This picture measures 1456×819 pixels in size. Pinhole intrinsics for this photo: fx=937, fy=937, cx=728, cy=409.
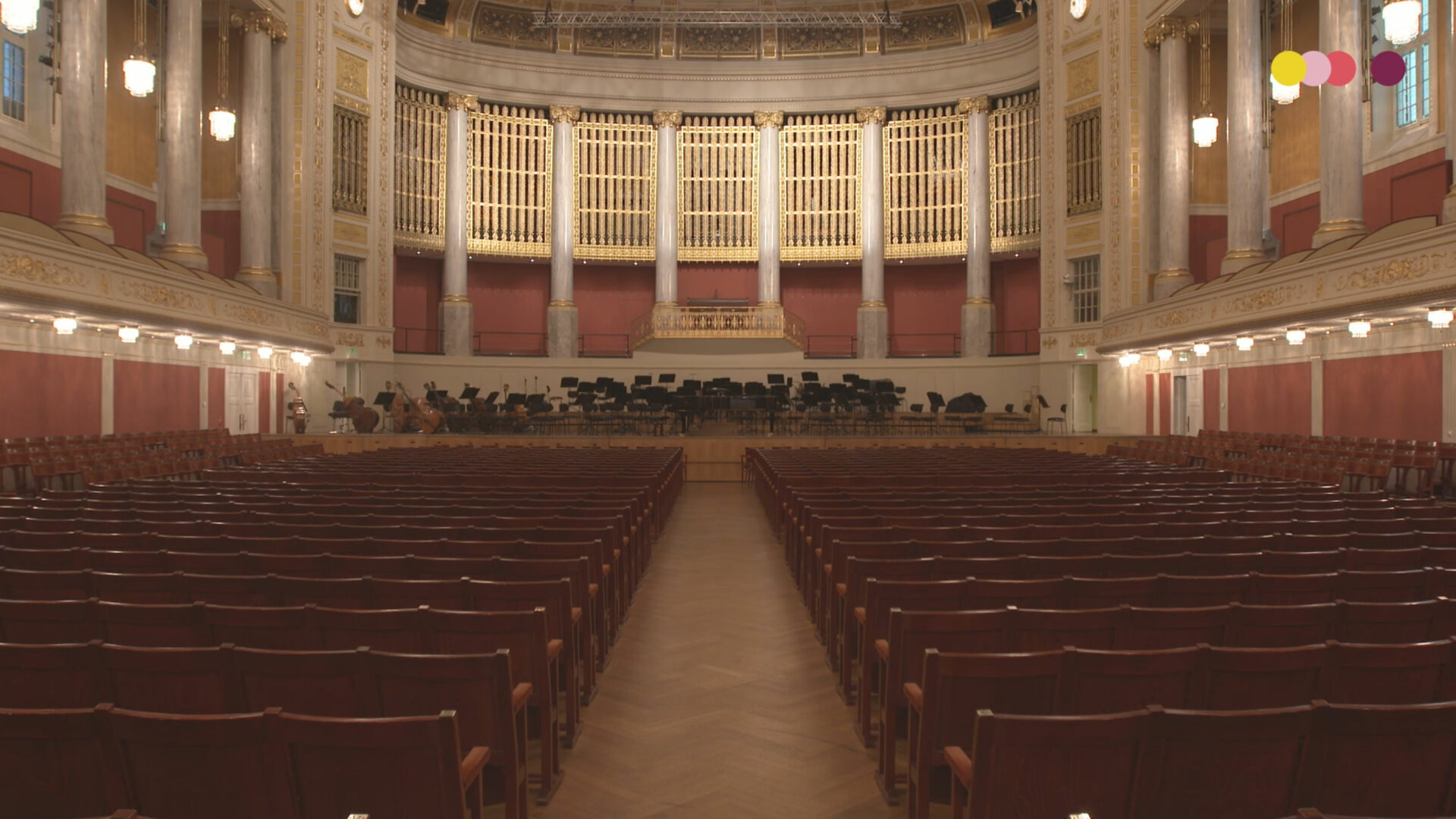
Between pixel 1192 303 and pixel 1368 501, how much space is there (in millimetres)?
11349

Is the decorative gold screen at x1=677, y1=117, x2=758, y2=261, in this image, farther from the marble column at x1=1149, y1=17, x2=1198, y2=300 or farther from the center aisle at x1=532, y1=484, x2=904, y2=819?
the center aisle at x1=532, y1=484, x2=904, y2=819

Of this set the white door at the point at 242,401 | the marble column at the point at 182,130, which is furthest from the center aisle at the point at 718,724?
the marble column at the point at 182,130

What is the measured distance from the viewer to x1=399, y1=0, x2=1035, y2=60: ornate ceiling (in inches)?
1054

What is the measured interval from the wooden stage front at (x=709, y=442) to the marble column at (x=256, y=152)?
4.17 metres

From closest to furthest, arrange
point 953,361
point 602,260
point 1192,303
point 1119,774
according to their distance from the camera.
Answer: point 1119,774
point 1192,303
point 953,361
point 602,260

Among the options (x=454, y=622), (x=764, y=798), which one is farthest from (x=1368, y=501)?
(x=454, y=622)

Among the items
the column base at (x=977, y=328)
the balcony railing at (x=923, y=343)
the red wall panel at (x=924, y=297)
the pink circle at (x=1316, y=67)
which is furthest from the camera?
the red wall panel at (x=924, y=297)

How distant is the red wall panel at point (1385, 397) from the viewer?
515 inches

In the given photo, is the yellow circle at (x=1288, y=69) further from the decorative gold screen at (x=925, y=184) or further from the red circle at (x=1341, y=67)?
the decorative gold screen at (x=925, y=184)

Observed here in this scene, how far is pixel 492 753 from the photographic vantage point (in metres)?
2.84

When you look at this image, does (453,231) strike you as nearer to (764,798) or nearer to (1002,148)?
(1002,148)

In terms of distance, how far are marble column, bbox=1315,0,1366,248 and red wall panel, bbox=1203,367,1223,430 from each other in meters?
4.22

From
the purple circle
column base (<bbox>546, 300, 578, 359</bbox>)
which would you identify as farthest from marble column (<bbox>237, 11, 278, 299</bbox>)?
the purple circle

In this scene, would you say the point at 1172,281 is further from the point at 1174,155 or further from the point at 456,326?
the point at 456,326
